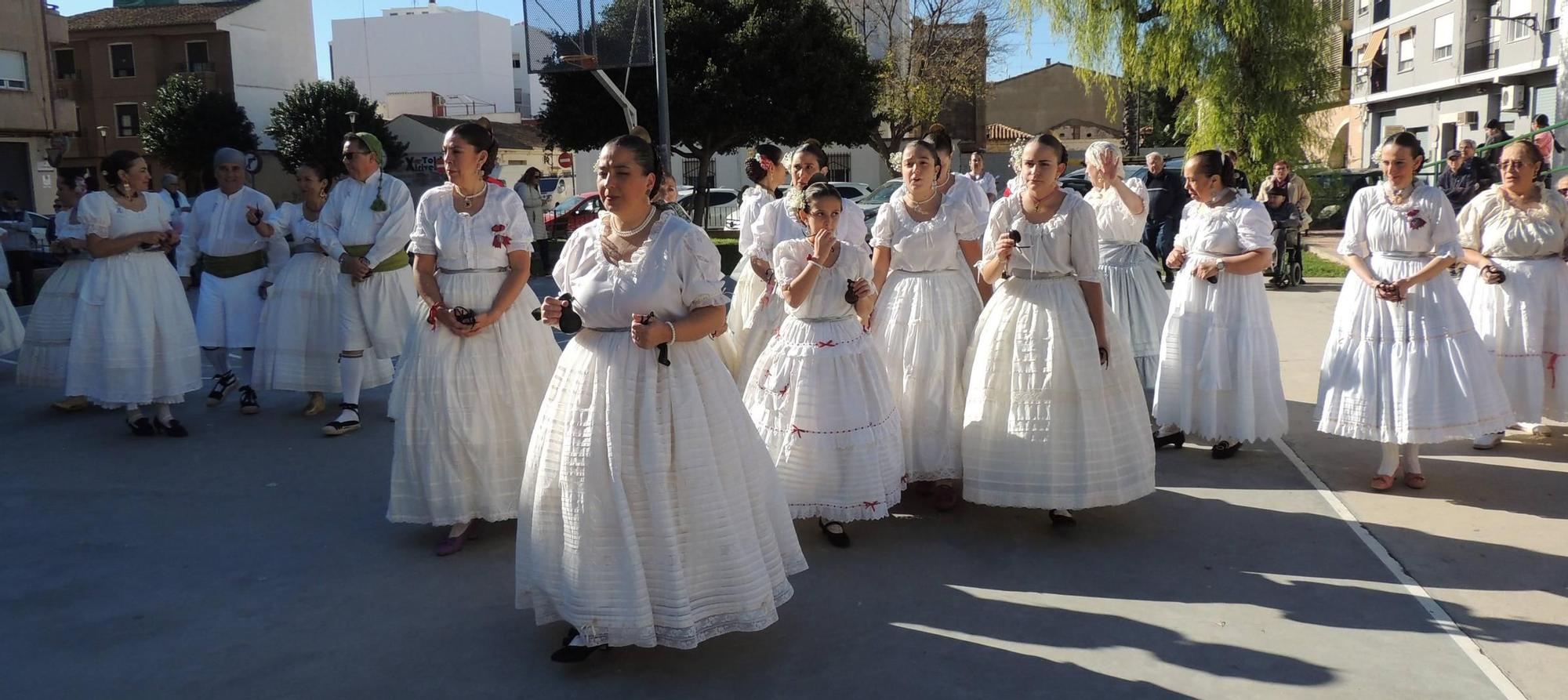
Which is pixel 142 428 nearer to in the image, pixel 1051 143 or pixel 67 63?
pixel 1051 143

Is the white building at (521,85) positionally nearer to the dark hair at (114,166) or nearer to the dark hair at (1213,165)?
the dark hair at (114,166)

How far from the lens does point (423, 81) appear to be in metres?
70.8

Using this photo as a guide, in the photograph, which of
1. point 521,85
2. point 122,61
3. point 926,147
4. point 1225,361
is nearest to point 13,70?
point 122,61

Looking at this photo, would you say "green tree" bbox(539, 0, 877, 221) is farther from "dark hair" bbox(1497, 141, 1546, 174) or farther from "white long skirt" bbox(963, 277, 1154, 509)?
"white long skirt" bbox(963, 277, 1154, 509)

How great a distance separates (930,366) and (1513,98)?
1384 inches

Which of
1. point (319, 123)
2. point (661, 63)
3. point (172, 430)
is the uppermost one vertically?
point (319, 123)

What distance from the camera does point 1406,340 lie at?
6121 mm

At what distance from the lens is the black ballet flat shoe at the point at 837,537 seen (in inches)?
211

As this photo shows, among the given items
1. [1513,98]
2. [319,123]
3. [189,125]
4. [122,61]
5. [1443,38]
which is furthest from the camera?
[122,61]

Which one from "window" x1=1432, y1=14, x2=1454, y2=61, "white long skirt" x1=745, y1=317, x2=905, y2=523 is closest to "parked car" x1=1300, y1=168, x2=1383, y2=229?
"window" x1=1432, y1=14, x2=1454, y2=61

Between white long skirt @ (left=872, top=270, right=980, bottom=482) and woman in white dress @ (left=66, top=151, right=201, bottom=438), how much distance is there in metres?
5.11

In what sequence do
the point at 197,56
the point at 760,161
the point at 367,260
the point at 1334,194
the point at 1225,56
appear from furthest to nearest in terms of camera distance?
the point at 197,56, the point at 1334,194, the point at 1225,56, the point at 367,260, the point at 760,161

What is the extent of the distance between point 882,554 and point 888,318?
144cm

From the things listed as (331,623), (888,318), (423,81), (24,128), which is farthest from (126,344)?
(423,81)
